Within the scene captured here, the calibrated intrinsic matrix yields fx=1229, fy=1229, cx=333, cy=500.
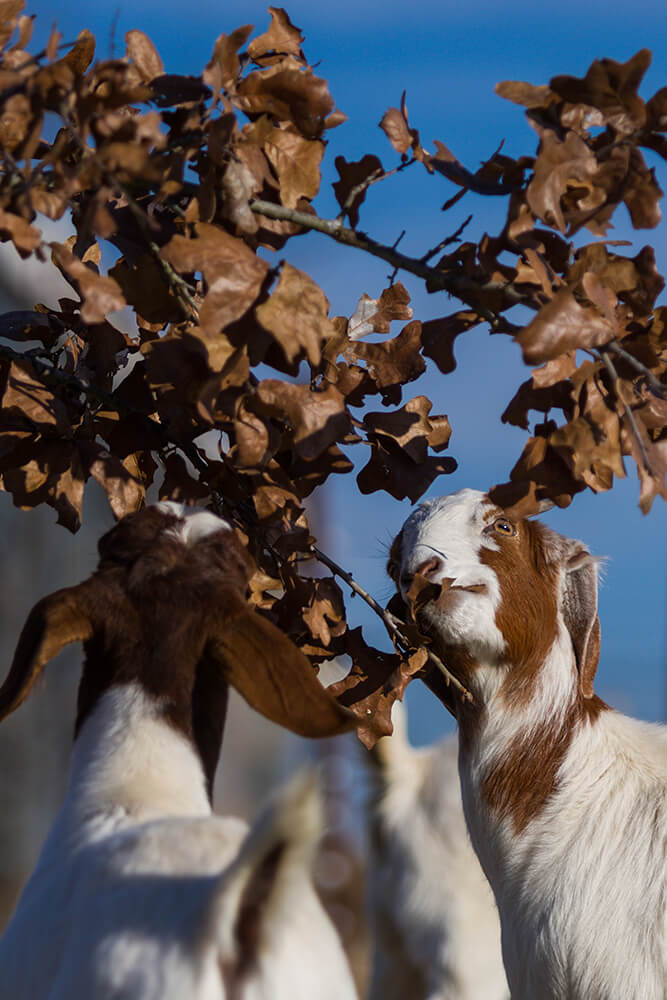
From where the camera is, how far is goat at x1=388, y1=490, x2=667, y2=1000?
3400 millimetres

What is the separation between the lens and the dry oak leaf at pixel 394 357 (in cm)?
318

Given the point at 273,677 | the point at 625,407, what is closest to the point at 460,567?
the point at 625,407

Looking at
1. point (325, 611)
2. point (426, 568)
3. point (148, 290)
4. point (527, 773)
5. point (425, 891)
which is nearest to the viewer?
point (148, 290)

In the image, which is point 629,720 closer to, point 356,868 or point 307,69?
point 307,69

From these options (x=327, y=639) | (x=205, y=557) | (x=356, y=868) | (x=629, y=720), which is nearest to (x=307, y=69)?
(x=205, y=557)

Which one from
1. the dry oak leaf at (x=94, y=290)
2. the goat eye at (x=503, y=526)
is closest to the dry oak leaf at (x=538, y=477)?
the goat eye at (x=503, y=526)

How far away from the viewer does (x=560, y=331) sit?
2.64m

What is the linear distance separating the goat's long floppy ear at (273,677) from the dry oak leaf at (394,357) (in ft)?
2.76

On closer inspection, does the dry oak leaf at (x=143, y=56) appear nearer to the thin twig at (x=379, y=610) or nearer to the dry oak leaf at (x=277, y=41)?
the dry oak leaf at (x=277, y=41)

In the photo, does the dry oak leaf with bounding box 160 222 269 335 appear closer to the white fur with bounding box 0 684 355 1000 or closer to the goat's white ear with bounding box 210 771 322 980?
the white fur with bounding box 0 684 355 1000

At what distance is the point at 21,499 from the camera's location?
3.21 metres

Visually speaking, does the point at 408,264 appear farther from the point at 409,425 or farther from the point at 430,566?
the point at 430,566

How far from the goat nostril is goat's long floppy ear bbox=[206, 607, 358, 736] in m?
0.95

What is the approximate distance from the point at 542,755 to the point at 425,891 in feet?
7.34
